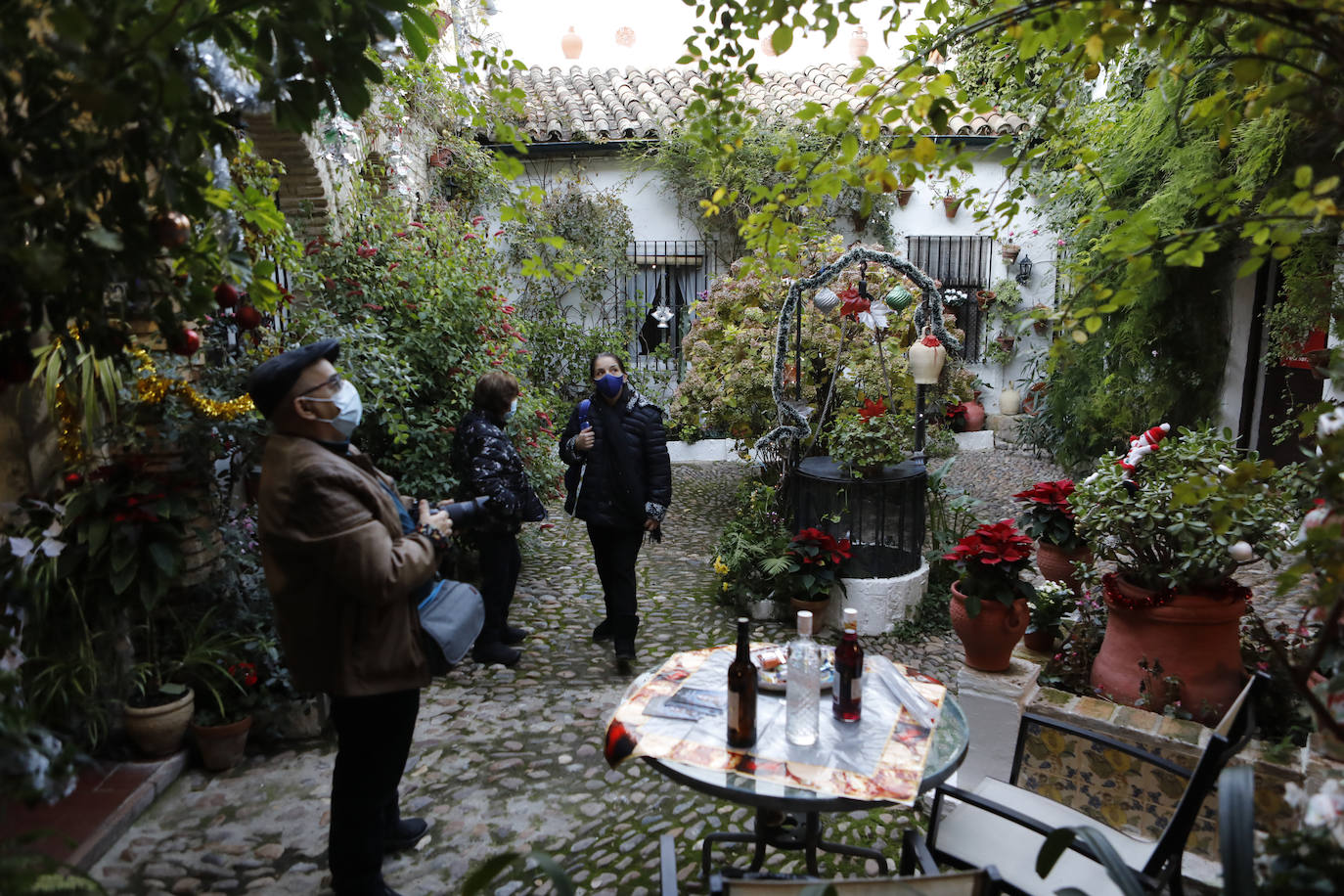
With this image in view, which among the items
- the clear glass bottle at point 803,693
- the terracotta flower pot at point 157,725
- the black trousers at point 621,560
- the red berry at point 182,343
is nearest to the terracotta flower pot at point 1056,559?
the black trousers at point 621,560

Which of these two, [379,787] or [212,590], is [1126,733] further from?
[212,590]

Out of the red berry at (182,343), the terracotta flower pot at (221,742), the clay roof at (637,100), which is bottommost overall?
the terracotta flower pot at (221,742)

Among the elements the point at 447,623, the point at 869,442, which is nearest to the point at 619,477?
the point at 869,442

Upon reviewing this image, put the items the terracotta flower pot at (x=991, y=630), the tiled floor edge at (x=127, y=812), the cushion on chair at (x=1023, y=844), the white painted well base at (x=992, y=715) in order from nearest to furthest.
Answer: the cushion on chair at (x=1023, y=844) → the tiled floor edge at (x=127, y=812) → the white painted well base at (x=992, y=715) → the terracotta flower pot at (x=991, y=630)

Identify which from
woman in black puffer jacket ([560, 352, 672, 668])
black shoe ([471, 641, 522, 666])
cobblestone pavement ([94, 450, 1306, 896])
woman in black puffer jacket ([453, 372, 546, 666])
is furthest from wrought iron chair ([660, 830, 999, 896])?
black shoe ([471, 641, 522, 666])

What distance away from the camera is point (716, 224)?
11.0m

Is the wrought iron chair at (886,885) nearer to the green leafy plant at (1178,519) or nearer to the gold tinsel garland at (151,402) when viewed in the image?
the green leafy plant at (1178,519)

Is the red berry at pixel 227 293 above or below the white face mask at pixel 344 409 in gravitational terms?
above

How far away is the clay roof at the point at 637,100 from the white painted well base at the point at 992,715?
7959mm

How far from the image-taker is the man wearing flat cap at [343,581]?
229cm

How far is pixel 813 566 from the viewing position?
509cm

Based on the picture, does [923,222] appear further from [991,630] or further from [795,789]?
[795,789]

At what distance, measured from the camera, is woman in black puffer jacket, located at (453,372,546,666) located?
4.45m

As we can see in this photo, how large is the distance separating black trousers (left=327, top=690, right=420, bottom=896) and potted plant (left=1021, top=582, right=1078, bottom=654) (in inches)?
115
